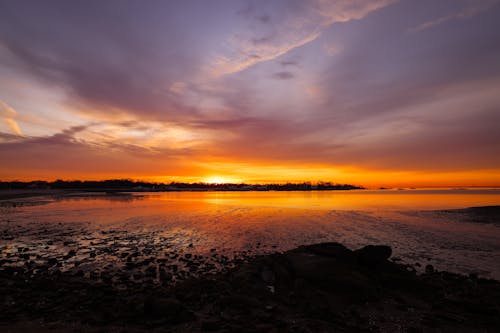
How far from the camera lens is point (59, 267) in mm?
13922

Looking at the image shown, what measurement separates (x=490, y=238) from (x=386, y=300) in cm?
2137

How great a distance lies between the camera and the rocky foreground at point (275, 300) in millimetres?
7922

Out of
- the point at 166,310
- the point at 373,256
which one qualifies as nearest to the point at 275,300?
the point at 166,310

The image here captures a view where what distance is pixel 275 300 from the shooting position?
988 cm

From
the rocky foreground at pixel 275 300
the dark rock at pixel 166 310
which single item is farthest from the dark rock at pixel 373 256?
the dark rock at pixel 166 310

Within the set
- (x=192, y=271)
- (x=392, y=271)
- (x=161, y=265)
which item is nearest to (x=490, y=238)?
(x=392, y=271)

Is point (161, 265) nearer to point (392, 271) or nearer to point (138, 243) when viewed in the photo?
point (138, 243)

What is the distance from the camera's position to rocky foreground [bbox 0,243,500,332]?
26.0 ft

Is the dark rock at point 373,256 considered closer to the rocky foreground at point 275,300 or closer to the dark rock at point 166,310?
the rocky foreground at point 275,300

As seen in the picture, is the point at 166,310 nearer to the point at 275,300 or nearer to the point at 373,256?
the point at 275,300

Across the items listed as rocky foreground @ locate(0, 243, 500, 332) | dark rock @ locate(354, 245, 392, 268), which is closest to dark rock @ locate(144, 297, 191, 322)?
rocky foreground @ locate(0, 243, 500, 332)

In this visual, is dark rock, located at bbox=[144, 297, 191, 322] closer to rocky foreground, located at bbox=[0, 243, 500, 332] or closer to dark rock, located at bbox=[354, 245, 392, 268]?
rocky foreground, located at bbox=[0, 243, 500, 332]

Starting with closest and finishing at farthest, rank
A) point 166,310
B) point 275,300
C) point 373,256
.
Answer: point 166,310 < point 275,300 < point 373,256

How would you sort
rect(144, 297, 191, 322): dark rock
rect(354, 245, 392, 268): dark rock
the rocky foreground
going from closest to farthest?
1. the rocky foreground
2. rect(144, 297, 191, 322): dark rock
3. rect(354, 245, 392, 268): dark rock
